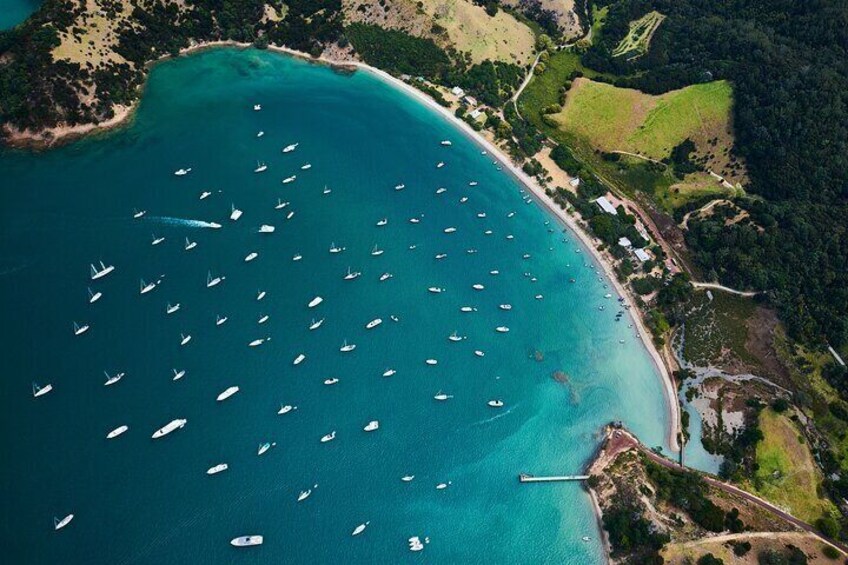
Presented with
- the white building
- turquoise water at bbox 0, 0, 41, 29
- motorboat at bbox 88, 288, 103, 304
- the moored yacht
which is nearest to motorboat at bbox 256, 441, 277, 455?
the moored yacht

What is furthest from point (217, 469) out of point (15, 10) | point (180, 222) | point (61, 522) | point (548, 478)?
point (15, 10)

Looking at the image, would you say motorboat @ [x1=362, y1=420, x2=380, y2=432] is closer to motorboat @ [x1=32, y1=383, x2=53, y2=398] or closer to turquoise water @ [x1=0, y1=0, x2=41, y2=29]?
motorboat @ [x1=32, y1=383, x2=53, y2=398]

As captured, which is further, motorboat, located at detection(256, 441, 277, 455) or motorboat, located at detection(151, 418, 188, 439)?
motorboat, located at detection(256, 441, 277, 455)

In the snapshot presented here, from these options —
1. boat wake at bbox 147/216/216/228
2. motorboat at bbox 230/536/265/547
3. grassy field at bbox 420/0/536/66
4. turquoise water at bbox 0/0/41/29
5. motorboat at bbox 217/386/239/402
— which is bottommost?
motorboat at bbox 230/536/265/547

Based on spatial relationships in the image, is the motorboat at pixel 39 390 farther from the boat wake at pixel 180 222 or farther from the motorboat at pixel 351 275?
the motorboat at pixel 351 275

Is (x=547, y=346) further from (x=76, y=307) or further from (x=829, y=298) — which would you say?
(x=76, y=307)

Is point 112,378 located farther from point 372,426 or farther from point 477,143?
point 477,143

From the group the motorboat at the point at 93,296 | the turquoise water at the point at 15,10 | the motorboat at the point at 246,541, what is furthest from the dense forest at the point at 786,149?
the turquoise water at the point at 15,10
